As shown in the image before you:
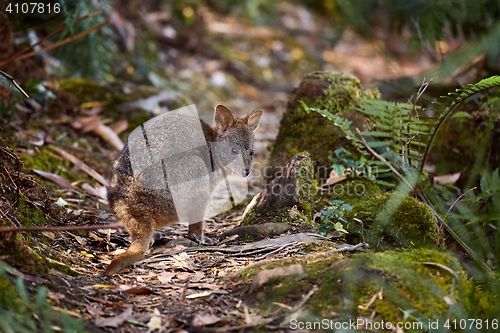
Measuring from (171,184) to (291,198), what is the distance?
37.9 inches

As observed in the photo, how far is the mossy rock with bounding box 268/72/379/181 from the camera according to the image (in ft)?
17.2

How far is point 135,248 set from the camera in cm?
382

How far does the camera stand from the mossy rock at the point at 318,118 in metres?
5.24

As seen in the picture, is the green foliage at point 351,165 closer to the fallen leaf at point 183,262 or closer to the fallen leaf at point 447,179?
the fallen leaf at point 447,179

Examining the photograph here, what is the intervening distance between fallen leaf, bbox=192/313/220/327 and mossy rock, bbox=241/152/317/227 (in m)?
1.41

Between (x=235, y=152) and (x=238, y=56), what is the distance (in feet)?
21.0

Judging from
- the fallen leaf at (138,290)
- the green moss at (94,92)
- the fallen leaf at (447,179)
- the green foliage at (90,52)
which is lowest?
the fallen leaf at (447,179)

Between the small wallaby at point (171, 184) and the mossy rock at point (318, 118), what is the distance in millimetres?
407

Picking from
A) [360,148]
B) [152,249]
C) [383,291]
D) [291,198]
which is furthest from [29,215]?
[360,148]

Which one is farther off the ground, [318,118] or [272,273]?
[318,118]

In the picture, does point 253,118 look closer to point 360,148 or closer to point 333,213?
point 360,148

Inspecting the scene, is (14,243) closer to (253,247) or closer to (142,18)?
→ (253,247)

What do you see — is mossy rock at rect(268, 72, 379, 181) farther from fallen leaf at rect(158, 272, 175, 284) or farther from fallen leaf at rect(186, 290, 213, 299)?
fallen leaf at rect(186, 290, 213, 299)

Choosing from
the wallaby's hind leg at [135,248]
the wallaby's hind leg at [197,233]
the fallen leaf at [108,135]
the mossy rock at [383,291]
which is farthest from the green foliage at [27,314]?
the fallen leaf at [108,135]
